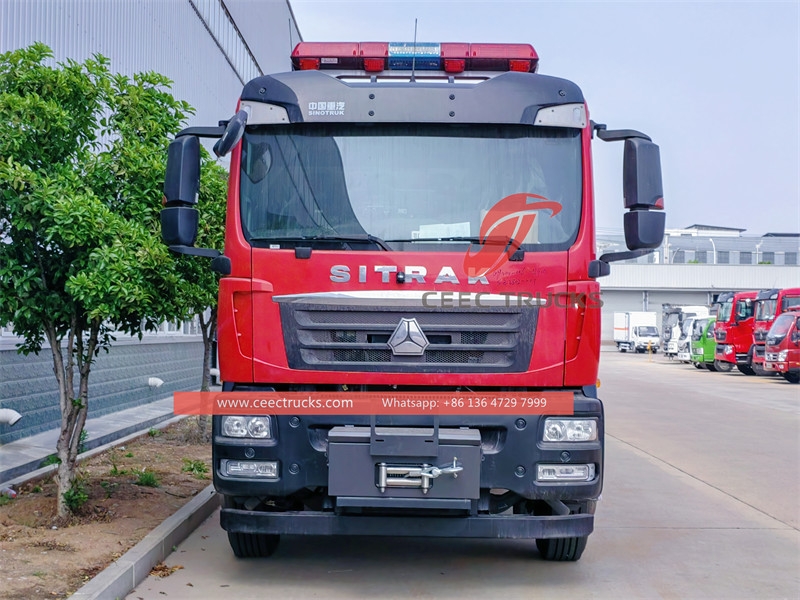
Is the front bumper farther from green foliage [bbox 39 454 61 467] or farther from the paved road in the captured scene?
green foliage [bbox 39 454 61 467]

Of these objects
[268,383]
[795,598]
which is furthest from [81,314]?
[795,598]

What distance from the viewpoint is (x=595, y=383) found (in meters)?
6.11

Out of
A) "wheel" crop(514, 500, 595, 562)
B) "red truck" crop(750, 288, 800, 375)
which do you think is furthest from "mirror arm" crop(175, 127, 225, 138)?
"red truck" crop(750, 288, 800, 375)

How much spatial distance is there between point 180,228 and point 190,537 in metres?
2.71

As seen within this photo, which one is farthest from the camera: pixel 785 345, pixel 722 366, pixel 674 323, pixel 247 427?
pixel 674 323

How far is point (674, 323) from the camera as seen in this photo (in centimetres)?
5688

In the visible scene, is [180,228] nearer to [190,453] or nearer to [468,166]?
[468,166]

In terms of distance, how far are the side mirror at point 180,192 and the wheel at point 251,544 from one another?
2.08 meters

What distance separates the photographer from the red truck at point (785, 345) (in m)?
30.4

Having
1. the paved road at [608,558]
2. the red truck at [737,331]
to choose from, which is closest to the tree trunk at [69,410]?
the paved road at [608,558]

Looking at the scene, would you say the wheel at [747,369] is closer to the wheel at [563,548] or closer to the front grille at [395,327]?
the wheel at [563,548]

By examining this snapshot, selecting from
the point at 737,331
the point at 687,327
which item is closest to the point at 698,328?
the point at 687,327

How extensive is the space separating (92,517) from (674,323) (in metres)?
53.0

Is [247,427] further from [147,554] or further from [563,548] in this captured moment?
[563,548]
